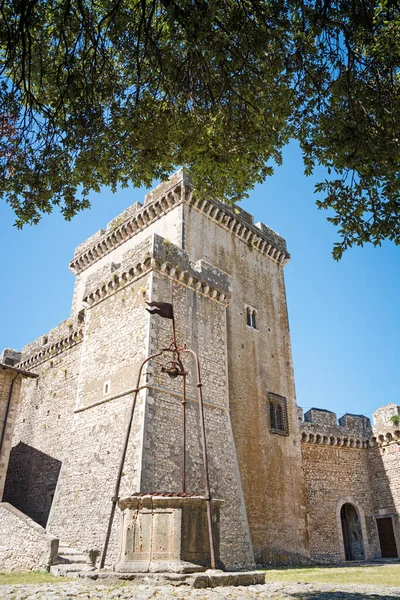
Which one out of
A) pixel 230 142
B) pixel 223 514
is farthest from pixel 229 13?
pixel 223 514

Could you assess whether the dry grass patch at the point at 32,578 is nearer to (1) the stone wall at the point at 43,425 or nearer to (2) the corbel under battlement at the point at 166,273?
(1) the stone wall at the point at 43,425

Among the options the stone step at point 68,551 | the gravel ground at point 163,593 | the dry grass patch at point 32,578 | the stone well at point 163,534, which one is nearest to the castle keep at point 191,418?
the stone step at point 68,551

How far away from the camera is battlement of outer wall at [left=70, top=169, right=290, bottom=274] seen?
20.4 metres

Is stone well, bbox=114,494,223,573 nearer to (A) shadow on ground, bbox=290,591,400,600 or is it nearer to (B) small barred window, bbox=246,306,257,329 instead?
(A) shadow on ground, bbox=290,591,400,600

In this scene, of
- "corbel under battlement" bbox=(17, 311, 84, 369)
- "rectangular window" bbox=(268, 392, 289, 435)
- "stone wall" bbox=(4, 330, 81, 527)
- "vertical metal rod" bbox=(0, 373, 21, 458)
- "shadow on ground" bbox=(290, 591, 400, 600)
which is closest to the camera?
"shadow on ground" bbox=(290, 591, 400, 600)

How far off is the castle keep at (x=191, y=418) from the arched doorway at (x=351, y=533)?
9 cm

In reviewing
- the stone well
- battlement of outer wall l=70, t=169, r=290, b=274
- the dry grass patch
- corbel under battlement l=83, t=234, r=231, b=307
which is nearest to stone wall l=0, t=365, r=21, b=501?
corbel under battlement l=83, t=234, r=231, b=307

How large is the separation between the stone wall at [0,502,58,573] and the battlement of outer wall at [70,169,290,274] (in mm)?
12642

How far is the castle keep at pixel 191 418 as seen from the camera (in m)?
14.0

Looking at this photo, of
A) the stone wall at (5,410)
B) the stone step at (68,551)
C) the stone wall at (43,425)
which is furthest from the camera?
the stone wall at (43,425)

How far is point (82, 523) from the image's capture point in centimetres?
1383

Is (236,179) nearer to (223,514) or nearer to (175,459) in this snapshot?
(175,459)

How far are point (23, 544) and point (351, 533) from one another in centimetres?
1617

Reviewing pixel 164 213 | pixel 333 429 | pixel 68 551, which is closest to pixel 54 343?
pixel 164 213
